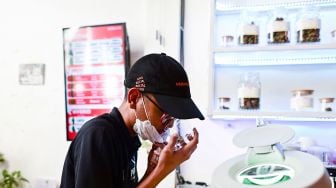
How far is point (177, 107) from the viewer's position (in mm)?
963

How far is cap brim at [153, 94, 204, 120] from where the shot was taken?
950 mm

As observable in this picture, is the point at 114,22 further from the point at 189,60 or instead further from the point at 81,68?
the point at 189,60

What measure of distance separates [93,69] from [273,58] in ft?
3.13

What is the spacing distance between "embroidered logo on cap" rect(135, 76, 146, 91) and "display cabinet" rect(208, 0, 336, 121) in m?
0.59


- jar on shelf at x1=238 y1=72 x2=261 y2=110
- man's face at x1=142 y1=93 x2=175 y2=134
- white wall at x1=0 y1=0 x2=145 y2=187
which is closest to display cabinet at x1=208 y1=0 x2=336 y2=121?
jar on shelf at x1=238 y1=72 x2=261 y2=110

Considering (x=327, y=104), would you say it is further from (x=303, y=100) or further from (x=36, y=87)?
(x=36, y=87)

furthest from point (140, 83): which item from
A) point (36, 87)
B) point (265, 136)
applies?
point (36, 87)

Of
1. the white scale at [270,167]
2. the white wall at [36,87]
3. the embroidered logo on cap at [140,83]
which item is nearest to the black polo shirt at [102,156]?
the embroidered logo on cap at [140,83]

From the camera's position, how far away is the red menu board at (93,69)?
1749 mm

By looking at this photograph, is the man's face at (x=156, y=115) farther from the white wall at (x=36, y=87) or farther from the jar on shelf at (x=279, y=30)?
the white wall at (x=36, y=87)

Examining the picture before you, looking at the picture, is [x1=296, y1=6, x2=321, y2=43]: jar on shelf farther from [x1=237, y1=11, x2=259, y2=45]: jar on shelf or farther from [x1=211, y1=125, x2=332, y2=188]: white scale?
[x1=211, y1=125, x2=332, y2=188]: white scale

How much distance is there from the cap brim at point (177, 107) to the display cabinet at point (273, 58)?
1.74 feet

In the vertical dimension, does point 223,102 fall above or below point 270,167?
above

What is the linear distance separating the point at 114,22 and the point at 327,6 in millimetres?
1082
